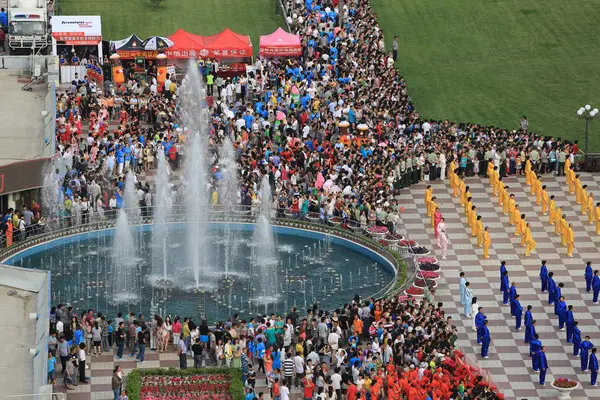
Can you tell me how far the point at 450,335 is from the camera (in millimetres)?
52156

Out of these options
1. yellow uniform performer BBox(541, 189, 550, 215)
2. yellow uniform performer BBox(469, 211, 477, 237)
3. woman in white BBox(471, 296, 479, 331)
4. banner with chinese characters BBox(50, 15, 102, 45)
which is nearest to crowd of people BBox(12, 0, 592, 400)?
woman in white BBox(471, 296, 479, 331)

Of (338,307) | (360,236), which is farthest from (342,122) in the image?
(338,307)

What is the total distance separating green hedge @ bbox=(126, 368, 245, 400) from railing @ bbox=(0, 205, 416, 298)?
378 inches

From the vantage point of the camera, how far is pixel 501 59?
268 ft

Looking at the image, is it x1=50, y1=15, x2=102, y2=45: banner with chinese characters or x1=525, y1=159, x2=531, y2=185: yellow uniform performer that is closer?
x1=525, y1=159, x2=531, y2=185: yellow uniform performer

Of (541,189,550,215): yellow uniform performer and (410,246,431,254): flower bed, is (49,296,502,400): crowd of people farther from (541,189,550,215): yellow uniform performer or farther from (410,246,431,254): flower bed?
(541,189,550,215): yellow uniform performer

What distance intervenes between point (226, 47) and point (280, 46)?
8.19 ft

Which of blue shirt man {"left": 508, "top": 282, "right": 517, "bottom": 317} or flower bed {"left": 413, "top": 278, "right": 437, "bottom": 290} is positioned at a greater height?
flower bed {"left": 413, "top": 278, "right": 437, "bottom": 290}

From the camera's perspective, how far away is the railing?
193 ft

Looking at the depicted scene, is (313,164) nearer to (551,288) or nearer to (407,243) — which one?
(407,243)

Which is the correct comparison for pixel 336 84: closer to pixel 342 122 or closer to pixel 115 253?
pixel 342 122

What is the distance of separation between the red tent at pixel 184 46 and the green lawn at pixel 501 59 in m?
10.3

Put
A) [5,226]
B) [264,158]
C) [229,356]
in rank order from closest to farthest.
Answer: [229,356] → [5,226] → [264,158]

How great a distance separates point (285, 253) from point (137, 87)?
16021mm
